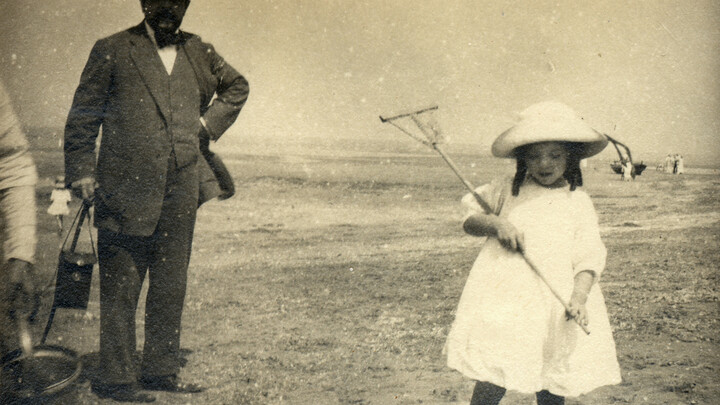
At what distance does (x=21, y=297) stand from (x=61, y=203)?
513mm

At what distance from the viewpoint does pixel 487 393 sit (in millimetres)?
2402

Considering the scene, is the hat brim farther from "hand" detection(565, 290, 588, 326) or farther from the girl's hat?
"hand" detection(565, 290, 588, 326)

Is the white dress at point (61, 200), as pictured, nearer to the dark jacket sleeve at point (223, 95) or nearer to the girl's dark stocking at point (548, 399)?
the dark jacket sleeve at point (223, 95)

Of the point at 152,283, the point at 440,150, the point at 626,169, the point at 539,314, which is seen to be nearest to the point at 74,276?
the point at 152,283

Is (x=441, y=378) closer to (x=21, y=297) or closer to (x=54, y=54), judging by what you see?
(x=21, y=297)

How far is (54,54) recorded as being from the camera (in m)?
3.05

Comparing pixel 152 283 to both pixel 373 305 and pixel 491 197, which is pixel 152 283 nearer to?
pixel 491 197

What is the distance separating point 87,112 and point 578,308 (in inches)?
82.2

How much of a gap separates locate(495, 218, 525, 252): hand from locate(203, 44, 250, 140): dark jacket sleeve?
52.5 inches

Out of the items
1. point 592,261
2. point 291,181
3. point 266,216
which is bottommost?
point 291,181

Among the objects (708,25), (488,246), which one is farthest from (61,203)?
(708,25)

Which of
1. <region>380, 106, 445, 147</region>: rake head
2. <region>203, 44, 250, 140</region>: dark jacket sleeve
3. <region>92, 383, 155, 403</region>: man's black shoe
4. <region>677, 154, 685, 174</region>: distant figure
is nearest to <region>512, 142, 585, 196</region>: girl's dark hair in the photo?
<region>380, 106, 445, 147</region>: rake head

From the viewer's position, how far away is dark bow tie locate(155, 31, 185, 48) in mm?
2645

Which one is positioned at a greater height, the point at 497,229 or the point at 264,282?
the point at 497,229
